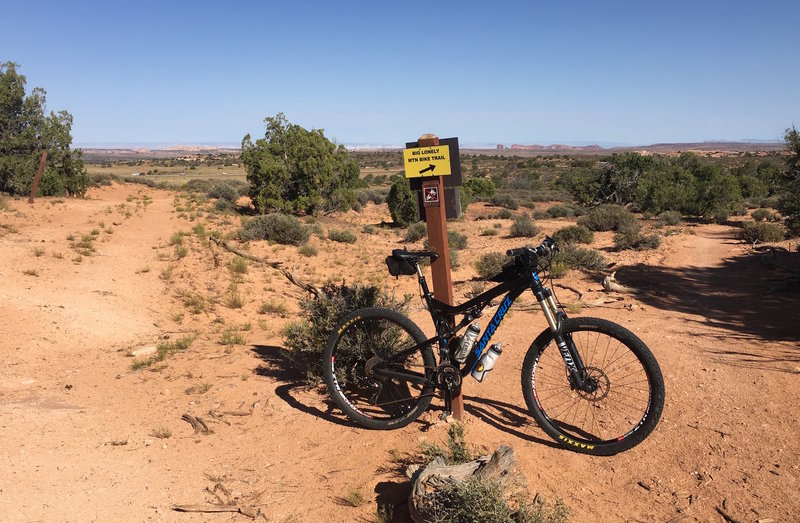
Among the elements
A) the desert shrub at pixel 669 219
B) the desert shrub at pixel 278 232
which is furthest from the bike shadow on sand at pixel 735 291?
the desert shrub at pixel 278 232

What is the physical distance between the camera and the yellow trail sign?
389 centimetres

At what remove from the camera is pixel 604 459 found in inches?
140

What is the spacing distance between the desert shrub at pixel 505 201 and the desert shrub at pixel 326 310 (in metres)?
26.1

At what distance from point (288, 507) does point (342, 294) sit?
2299 millimetres

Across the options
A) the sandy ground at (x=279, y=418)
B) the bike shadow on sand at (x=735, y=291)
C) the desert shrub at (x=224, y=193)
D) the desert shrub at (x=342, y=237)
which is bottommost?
the bike shadow on sand at (x=735, y=291)

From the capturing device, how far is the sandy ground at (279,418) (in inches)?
128

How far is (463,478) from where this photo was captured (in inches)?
116

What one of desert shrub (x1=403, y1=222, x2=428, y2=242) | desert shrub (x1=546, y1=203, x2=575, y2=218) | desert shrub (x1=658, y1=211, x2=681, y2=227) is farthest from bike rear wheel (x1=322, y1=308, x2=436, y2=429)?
desert shrub (x1=546, y1=203, x2=575, y2=218)

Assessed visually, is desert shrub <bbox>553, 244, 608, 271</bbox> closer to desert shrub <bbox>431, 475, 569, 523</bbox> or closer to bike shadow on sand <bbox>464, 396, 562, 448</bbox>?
bike shadow on sand <bbox>464, 396, 562, 448</bbox>

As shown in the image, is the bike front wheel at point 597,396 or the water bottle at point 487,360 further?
the water bottle at point 487,360

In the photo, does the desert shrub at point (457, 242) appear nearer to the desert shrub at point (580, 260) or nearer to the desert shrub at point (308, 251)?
the desert shrub at point (308, 251)

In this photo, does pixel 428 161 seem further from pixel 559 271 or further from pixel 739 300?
pixel 739 300

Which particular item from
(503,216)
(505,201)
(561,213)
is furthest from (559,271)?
(505,201)

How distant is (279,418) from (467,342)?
207 centimetres
